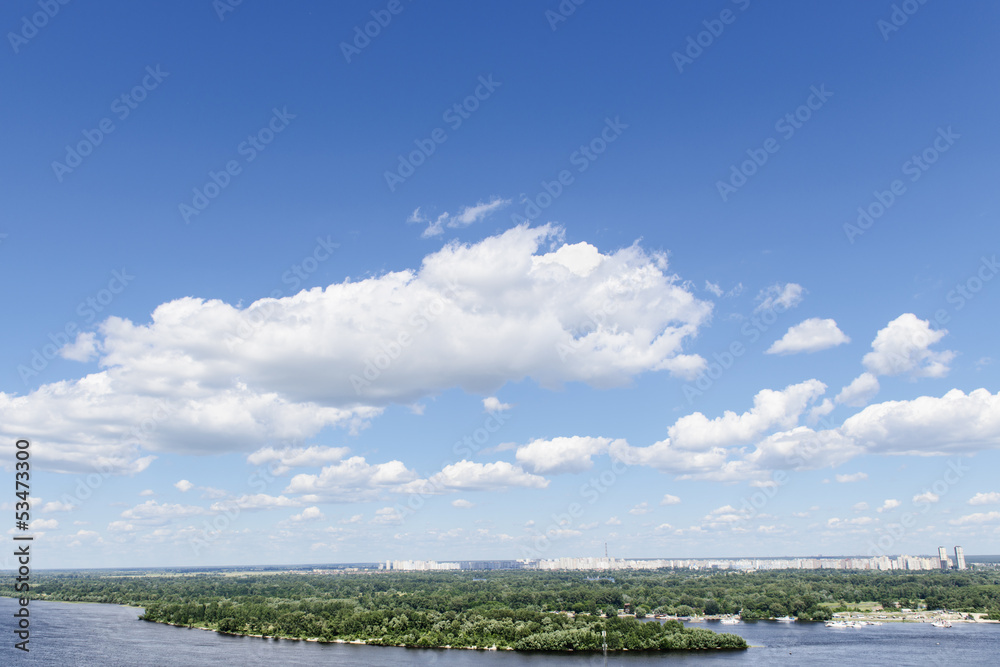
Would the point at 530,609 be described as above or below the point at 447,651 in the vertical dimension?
above

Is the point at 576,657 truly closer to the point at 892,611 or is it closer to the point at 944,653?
the point at 944,653

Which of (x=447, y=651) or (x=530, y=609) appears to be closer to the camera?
(x=447, y=651)

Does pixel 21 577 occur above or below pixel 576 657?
above

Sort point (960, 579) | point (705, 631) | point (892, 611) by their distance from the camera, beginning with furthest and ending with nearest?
point (960, 579) < point (892, 611) < point (705, 631)

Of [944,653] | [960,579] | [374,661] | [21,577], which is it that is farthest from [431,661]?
[960,579]

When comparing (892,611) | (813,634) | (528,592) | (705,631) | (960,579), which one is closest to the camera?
(705,631)

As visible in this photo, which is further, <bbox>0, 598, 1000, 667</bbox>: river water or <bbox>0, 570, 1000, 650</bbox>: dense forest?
<bbox>0, 570, 1000, 650</bbox>: dense forest

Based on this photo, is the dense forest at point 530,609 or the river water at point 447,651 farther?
the dense forest at point 530,609

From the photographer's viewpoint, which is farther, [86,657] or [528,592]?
[528,592]
